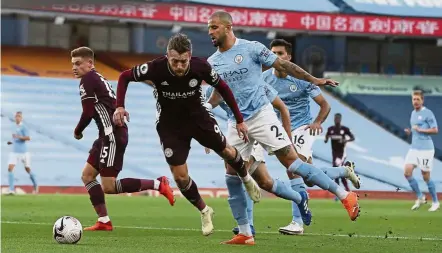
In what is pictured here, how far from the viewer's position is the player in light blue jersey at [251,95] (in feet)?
34.1

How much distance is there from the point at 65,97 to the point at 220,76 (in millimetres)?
23803

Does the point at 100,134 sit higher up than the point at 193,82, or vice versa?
the point at 193,82

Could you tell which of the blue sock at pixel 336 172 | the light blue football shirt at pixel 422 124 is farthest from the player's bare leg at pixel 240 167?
the light blue football shirt at pixel 422 124

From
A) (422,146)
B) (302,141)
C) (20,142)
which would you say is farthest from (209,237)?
(20,142)

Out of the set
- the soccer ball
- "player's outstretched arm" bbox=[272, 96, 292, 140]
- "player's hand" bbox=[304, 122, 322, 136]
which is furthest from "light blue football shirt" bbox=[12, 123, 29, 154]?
the soccer ball

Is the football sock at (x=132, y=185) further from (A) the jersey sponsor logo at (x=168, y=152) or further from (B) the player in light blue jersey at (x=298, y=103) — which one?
(A) the jersey sponsor logo at (x=168, y=152)

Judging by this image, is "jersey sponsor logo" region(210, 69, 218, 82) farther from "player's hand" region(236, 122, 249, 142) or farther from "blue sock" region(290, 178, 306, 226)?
"blue sock" region(290, 178, 306, 226)

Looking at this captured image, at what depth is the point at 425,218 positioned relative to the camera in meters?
16.1

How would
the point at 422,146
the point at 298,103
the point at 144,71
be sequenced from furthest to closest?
1. the point at 422,146
2. the point at 298,103
3. the point at 144,71

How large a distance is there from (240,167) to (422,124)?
11066 millimetres

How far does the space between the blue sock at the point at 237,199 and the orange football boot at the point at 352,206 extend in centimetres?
102

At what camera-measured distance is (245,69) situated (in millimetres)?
10500

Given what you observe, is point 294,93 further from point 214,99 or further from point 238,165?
point 238,165

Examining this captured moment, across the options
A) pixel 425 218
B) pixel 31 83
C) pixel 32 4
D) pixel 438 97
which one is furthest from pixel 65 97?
pixel 425 218
